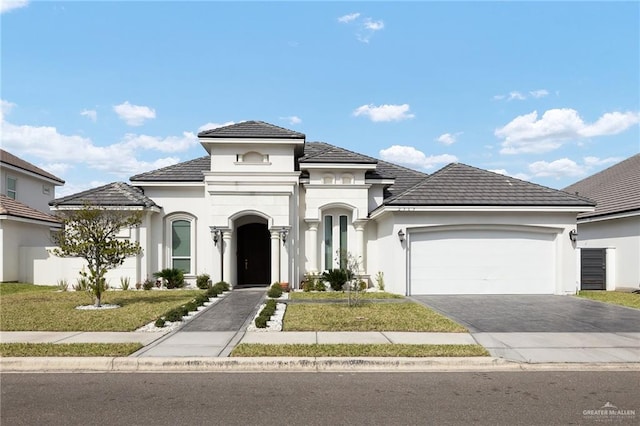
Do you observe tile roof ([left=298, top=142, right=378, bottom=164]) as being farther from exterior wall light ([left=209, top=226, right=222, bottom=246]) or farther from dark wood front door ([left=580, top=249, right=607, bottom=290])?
dark wood front door ([left=580, top=249, right=607, bottom=290])

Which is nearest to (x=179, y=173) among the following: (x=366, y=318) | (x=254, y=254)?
(x=254, y=254)

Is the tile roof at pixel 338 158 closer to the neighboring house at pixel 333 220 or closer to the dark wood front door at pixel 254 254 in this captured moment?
the neighboring house at pixel 333 220

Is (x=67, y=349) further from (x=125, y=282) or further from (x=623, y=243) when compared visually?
(x=623, y=243)

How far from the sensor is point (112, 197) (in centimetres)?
1956

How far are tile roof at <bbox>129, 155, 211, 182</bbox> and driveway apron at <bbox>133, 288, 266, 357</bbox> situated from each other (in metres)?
7.00

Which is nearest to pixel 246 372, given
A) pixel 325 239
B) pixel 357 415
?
pixel 357 415

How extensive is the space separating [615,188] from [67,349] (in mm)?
23153

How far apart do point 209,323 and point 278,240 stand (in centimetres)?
776

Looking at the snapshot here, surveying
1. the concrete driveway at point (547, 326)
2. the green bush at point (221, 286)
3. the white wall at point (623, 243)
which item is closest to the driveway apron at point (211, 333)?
the green bush at point (221, 286)

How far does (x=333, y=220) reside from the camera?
20.1 meters

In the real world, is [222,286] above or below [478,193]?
below

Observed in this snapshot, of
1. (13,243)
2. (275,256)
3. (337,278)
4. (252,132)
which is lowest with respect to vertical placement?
(337,278)

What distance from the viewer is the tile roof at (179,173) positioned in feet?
65.8

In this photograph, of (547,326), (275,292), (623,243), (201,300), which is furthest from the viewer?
(623,243)
